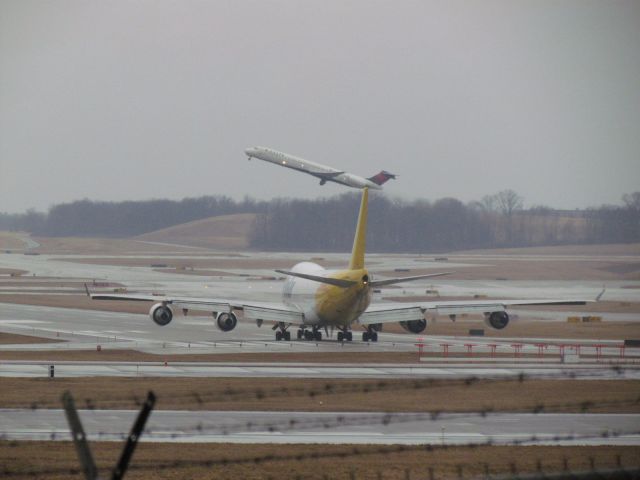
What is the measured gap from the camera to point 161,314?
77.5 m

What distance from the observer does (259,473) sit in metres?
32.4

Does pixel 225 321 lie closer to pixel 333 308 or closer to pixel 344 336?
pixel 333 308

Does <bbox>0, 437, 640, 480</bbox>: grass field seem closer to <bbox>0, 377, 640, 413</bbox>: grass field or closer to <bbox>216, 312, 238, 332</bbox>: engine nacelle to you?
<bbox>0, 377, 640, 413</bbox>: grass field

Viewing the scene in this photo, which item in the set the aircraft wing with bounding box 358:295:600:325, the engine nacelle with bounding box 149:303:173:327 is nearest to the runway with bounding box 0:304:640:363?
the engine nacelle with bounding box 149:303:173:327

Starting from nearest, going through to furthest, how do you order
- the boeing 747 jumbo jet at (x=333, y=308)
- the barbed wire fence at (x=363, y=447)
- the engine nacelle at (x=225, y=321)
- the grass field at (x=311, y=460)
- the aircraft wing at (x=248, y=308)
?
1. the barbed wire fence at (x=363, y=447)
2. the grass field at (x=311, y=460)
3. the boeing 747 jumbo jet at (x=333, y=308)
4. the engine nacelle at (x=225, y=321)
5. the aircraft wing at (x=248, y=308)

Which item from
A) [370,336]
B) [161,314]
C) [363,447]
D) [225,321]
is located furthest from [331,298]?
[363,447]

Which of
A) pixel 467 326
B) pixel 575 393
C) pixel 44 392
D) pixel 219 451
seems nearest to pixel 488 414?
pixel 575 393

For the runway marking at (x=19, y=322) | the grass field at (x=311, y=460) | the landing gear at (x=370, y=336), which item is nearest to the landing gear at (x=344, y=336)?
the landing gear at (x=370, y=336)

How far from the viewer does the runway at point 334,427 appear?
38.8m

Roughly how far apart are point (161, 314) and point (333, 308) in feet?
38.4

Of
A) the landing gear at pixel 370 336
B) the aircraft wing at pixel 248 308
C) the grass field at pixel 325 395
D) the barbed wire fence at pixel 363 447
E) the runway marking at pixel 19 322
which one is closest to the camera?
the barbed wire fence at pixel 363 447

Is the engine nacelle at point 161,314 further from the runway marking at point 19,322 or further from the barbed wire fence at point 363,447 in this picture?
the barbed wire fence at point 363,447

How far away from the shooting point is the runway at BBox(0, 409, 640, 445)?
38844mm

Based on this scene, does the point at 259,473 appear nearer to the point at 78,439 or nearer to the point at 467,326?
the point at 78,439
